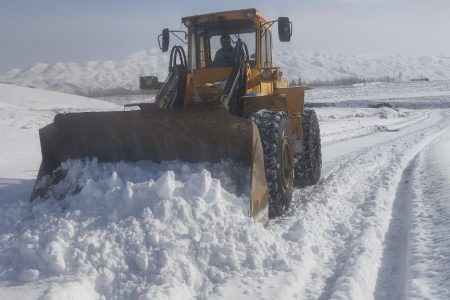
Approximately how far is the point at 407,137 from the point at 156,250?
12.1 metres

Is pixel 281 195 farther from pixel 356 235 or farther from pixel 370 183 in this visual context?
pixel 370 183

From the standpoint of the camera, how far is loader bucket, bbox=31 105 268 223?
4844mm

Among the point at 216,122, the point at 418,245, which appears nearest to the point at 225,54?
the point at 216,122

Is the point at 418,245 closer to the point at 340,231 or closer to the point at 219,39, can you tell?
the point at 340,231

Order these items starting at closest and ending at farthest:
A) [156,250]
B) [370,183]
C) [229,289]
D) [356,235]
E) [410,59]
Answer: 1. [229,289]
2. [156,250]
3. [356,235]
4. [370,183]
5. [410,59]

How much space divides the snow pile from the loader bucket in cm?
17

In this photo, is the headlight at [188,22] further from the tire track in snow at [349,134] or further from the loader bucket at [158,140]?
the tire track in snow at [349,134]

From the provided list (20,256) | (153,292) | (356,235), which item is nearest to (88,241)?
(20,256)

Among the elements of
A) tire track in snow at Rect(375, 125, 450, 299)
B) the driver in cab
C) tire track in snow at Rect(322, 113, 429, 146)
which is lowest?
tire track in snow at Rect(322, 113, 429, 146)

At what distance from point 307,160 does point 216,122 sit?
253 cm

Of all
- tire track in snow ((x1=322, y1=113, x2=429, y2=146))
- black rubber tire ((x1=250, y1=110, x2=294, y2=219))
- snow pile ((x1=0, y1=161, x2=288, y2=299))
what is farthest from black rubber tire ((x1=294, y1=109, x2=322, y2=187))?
tire track in snow ((x1=322, y1=113, x2=429, y2=146))

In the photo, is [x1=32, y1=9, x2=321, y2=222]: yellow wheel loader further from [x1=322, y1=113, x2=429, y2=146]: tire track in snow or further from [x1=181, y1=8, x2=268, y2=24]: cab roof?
[x1=322, y1=113, x2=429, y2=146]: tire track in snow

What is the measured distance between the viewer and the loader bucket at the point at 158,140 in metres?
4.84

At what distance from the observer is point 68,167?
17.1 feet
